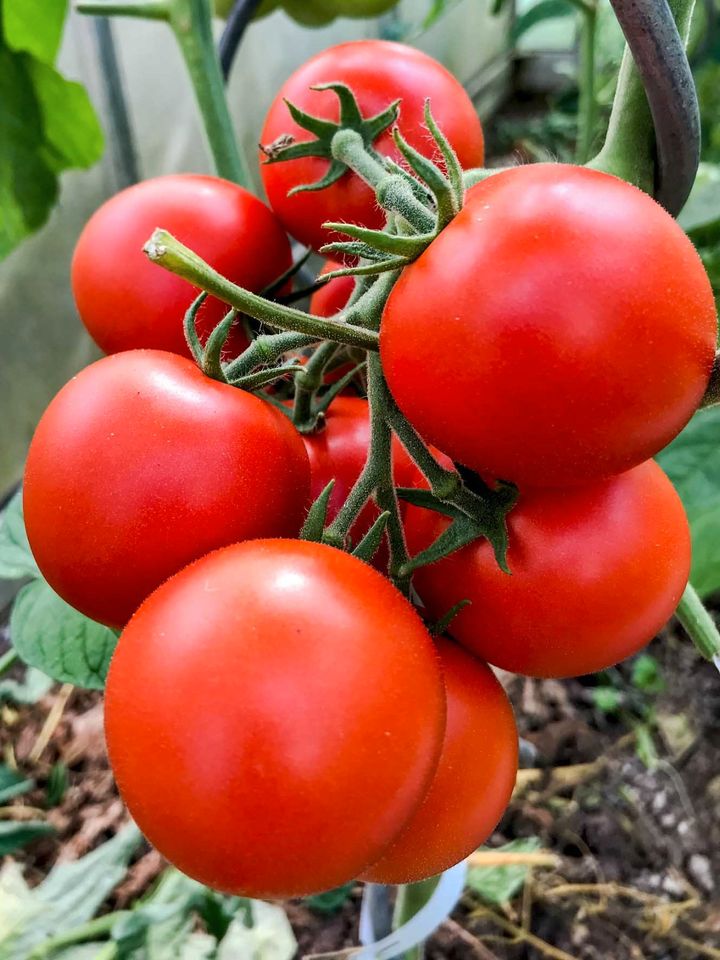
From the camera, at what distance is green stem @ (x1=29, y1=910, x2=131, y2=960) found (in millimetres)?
711

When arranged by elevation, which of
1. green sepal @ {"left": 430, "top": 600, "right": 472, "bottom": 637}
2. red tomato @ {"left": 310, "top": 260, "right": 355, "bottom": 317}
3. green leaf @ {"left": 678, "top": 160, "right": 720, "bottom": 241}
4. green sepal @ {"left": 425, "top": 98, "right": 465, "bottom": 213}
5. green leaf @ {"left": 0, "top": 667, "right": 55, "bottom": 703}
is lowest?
green leaf @ {"left": 0, "top": 667, "right": 55, "bottom": 703}

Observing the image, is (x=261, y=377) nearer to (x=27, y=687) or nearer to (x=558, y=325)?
(x=558, y=325)

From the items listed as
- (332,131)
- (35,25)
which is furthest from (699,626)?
(35,25)

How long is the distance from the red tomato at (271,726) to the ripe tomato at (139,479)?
4cm

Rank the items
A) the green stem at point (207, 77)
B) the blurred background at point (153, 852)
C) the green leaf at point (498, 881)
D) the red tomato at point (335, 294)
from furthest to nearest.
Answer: the green leaf at point (498, 881) < the blurred background at point (153, 852) < the green stem at point (207, 77) < the red tomato at point (335, 294)

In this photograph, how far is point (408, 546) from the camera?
41 centimetres

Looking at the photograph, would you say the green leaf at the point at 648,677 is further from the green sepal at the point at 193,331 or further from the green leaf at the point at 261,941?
the green sepal at the point at 193,331

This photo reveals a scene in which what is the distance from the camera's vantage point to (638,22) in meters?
0.32

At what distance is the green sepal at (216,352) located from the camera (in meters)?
0.36

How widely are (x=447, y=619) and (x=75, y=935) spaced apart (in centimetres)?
55

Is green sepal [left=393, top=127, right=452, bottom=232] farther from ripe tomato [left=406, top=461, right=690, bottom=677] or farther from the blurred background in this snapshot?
the blurred background

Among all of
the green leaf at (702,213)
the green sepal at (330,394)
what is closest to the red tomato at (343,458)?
the green sepal at (330,394)

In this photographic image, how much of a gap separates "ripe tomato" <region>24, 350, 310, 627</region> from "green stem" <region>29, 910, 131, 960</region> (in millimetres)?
496

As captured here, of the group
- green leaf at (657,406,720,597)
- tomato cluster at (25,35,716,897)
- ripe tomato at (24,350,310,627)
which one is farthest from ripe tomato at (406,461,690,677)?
green leaf at (657,406,720,597)
